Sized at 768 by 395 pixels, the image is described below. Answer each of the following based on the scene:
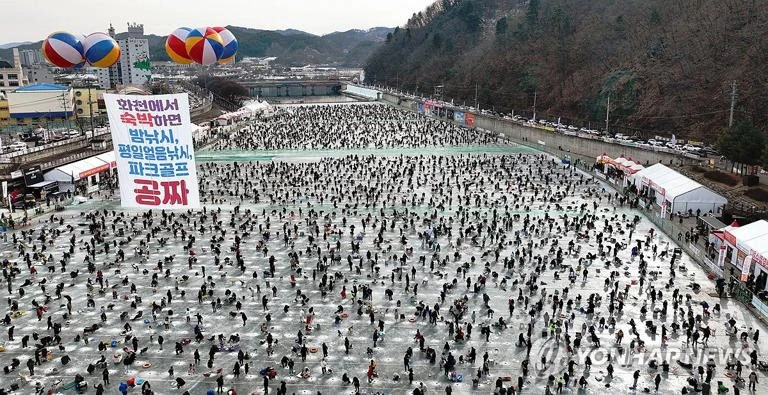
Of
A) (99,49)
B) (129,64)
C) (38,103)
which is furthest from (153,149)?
(129,64)

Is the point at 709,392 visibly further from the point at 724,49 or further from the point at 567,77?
the point at 567,77

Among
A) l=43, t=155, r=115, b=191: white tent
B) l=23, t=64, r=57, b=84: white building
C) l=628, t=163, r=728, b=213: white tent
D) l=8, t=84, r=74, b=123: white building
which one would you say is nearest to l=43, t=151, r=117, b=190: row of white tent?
l=43, t=155, r=115, b=191: white tent

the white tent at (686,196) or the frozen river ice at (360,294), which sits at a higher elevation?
the white tent at (686,196)

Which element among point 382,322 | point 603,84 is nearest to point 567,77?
point 603,84

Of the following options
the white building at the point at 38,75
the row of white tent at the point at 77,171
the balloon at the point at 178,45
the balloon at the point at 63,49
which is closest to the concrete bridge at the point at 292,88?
the white building at the point at 38,75

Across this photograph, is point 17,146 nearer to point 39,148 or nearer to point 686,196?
point 39,148

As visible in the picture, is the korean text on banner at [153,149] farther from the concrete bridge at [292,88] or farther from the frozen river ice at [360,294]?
the concrete bridge at [292,88]
